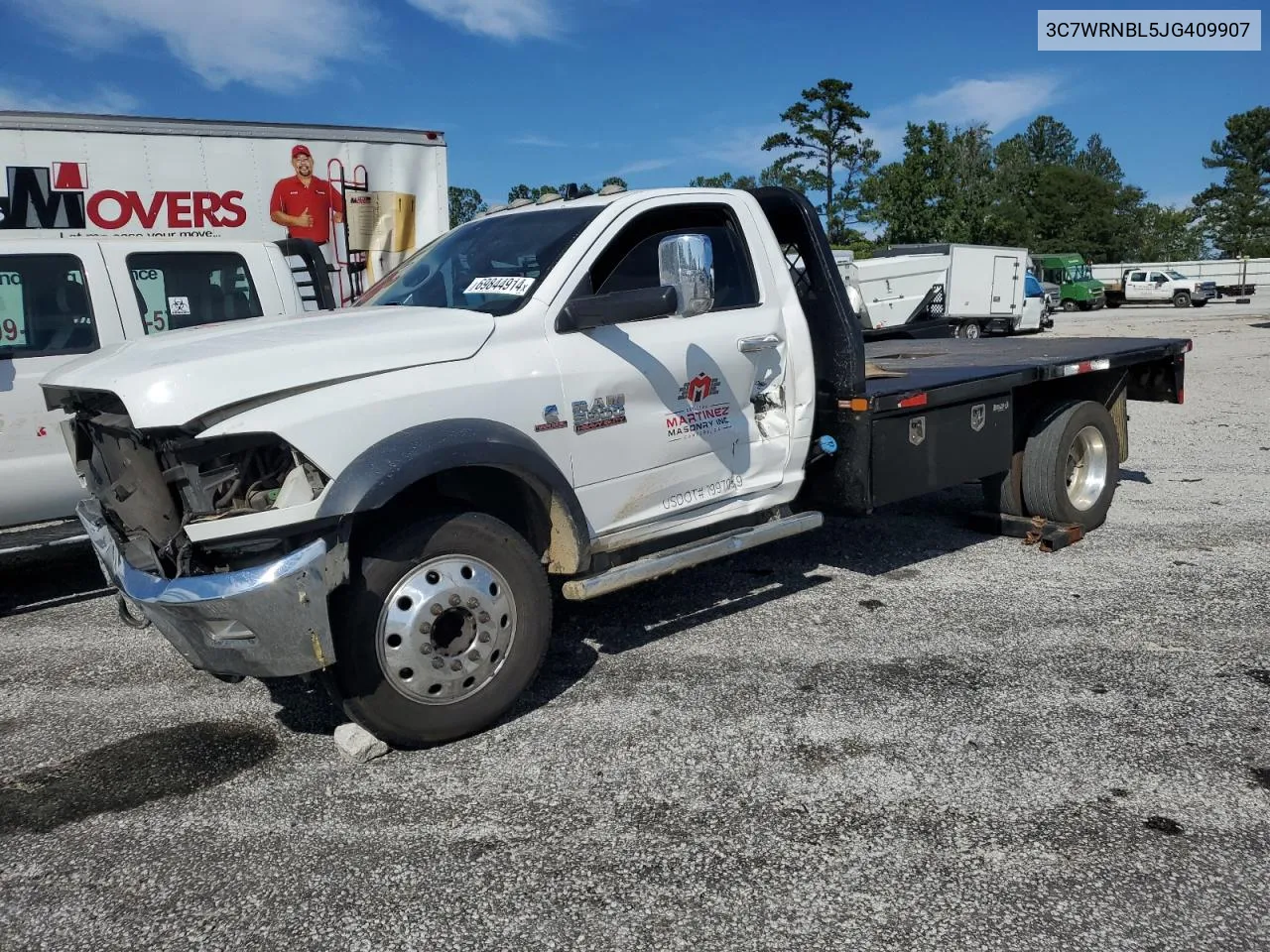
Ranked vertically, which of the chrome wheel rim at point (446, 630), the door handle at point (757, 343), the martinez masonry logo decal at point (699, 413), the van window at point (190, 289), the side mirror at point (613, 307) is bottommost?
the chrome wheel rim at point (446, 630)

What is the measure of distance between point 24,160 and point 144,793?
6699mm

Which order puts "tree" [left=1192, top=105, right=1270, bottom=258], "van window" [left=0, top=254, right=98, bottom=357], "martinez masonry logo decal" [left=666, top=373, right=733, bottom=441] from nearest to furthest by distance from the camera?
"martinez masonry logo decal" [left=666, top=373, right=733, bottom=441]
"van window" [left=0, top=254, right=98, bottom=357]
"tree" [left=1192, top=105, right=1270, bottom=258]

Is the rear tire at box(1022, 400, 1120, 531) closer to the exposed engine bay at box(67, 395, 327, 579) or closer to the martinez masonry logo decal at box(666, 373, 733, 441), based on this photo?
the martinez masonry logo decal at box(666, 373, 733, 441)

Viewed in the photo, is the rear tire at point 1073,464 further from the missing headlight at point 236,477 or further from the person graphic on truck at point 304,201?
the person graphic on truck at point 304,201

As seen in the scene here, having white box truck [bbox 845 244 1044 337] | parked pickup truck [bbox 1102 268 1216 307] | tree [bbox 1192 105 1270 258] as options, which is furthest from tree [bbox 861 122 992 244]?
tree [bbox 1192 105 1270 258]

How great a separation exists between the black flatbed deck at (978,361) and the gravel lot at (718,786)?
113 cm

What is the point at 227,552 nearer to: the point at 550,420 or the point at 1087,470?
the point at 550,420

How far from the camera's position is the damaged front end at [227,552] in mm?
3471

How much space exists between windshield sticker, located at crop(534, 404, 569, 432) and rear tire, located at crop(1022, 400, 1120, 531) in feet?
12.3

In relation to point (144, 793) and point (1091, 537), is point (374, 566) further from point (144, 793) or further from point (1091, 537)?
point (1091, 537)

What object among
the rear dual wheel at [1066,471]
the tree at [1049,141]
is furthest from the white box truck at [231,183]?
the tree at [1049,141]

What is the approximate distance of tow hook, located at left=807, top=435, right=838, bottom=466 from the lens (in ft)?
17.7

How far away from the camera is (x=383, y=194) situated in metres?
10.5

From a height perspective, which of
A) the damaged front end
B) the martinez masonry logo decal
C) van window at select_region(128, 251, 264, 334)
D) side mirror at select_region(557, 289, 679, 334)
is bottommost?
the damaged front end
